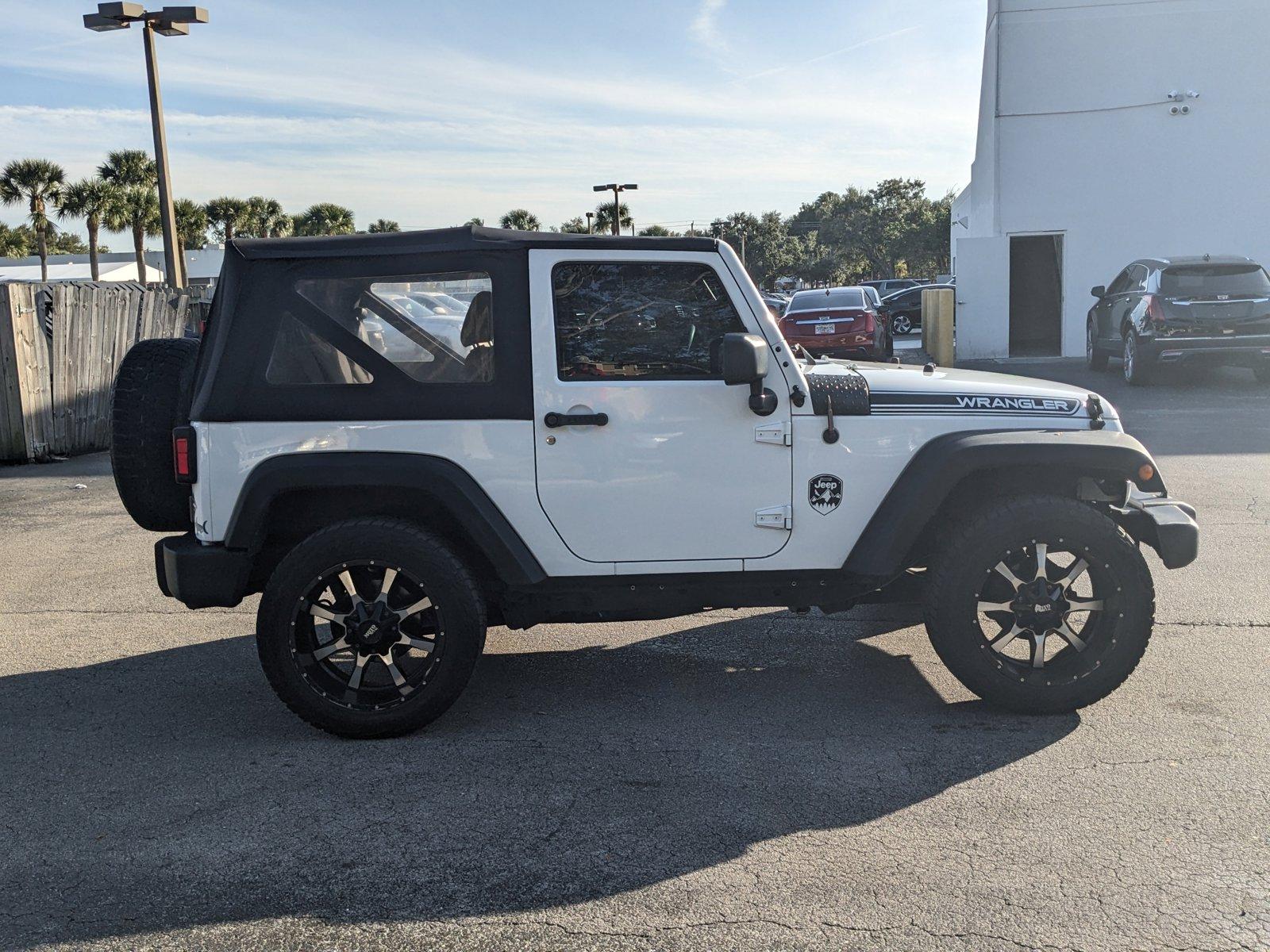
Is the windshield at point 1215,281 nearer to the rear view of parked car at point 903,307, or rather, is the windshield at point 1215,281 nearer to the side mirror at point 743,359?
the side mirror at point 743,359

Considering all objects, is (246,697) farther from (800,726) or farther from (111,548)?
(111,548)

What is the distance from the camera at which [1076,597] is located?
465 centimetres

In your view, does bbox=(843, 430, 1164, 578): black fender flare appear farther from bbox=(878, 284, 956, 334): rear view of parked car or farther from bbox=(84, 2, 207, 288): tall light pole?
bbox=(878, 284, 956, 334): rear view of parked car

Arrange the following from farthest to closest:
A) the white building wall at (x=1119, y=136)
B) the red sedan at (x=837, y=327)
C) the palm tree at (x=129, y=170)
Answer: the palm tree at (x=129, y=170) → the white building wall at (x=1119, y=136) → the red sedan at (x=837, y=327)

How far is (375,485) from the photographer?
179 inches

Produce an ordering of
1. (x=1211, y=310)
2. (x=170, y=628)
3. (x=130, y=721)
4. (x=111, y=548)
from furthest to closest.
Answer: (x=1211, y=310) → (x=111, y=548) → (x=170, y=628) → (x=130, y=721)

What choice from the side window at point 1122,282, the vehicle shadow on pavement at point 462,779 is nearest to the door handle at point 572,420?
the vehicle shadow on pavement at point 462,779

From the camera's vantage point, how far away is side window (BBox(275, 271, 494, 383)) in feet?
15.1

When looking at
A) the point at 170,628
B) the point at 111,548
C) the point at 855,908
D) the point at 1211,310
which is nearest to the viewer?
the point at 855,908

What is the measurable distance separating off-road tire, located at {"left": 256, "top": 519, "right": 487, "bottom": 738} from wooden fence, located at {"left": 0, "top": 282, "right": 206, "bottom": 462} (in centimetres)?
935

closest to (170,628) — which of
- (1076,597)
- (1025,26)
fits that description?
(1076,597)

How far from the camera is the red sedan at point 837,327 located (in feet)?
64.4

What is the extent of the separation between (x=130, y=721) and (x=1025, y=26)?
860 inches

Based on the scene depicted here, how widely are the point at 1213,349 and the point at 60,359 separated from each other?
45.0 feet
